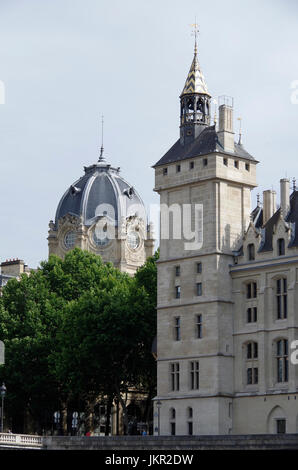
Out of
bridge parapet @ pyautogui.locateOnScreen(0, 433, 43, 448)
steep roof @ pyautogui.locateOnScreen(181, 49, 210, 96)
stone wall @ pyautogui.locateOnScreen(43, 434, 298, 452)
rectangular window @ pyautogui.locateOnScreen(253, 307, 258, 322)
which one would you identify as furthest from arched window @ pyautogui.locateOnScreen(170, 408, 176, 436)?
steep roof @ pyautogui.locateOnScreen(181, 49, 210, 96)

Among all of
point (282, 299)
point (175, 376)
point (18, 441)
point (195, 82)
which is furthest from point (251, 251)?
point (18, 441)

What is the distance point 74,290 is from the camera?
413ft

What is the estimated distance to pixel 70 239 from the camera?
519 feet

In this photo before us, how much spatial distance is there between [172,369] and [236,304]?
6.93 meters

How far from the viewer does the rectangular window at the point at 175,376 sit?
334ft

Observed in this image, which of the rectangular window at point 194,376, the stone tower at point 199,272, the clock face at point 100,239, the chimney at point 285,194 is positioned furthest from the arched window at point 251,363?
the clock face at point 100,239

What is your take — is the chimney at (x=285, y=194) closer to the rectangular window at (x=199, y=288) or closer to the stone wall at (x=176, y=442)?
the rectangular window at (x=199, y=288)

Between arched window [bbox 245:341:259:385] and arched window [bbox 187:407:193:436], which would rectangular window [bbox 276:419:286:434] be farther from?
arched window [bbox 187:407:193:436]

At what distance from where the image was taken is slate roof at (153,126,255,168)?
103 metres

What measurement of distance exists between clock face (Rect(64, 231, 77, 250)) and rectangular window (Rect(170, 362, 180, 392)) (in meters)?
56.3

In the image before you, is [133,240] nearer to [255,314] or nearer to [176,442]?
[255,314]

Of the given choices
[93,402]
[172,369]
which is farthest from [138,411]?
[172,369]

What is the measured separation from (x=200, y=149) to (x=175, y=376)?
1709 centimetres
